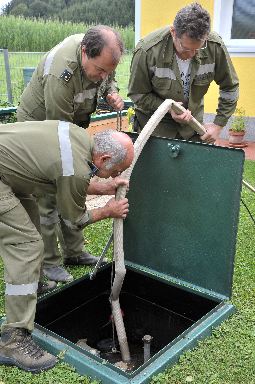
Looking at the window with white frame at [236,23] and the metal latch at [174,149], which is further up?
the window with white frame at [236,23]

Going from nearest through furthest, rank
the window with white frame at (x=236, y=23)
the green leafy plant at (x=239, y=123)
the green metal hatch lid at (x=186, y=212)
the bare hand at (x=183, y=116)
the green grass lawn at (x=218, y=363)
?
the green grass lawn at (x=218, y=363) → the green metal hatch lid at (x=186, y=212) → the bare hand at (x=183, y=116) → the window with white frame at (x=236, y=23) → the green leafy plant at (x=239, y=123)

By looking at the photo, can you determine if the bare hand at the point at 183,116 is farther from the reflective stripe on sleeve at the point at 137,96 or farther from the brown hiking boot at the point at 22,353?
the brown hiking boot at the point at 22,353

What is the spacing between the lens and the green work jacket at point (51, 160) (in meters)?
2.66

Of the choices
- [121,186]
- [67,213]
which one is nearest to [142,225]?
[121,186]

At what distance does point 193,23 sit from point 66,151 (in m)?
1.39

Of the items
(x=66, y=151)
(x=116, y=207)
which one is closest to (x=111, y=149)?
(x=66, y=151)

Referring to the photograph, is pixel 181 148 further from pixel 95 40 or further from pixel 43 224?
pixel 43 224

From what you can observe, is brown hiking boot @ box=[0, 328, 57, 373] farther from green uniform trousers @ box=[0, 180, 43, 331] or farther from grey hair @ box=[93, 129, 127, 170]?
grey hair @ box=[93, 129, 127, 170]

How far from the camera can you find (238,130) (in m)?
8.27

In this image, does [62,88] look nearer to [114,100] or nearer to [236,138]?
[114,100]

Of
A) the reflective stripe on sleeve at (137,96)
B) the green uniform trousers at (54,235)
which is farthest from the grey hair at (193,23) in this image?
the green uniform trousers at (54,235)

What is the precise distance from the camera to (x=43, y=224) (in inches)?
153

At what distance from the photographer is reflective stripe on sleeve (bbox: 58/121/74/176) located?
2639 mm

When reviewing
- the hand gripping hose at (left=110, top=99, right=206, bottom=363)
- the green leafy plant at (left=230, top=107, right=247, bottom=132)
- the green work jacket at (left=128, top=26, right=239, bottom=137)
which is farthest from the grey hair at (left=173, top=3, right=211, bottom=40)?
the green leafy plant at (left=230, top=107, right=247, bottom=132)
